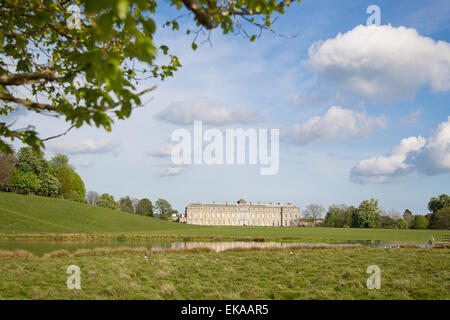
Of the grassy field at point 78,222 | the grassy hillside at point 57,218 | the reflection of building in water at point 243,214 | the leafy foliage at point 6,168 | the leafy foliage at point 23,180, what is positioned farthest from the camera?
the reflection of building in water at point 243,214

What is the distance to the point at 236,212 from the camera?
145 m

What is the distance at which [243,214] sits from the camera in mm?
145000

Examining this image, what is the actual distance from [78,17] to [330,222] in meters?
113

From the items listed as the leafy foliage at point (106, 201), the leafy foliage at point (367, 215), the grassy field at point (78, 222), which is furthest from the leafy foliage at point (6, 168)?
the leafy foliage at point (367, 215)

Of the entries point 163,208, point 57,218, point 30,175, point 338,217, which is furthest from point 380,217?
point 30,175

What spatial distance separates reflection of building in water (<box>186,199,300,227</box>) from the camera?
14325 centimetres

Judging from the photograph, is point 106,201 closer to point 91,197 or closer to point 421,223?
point 91,197

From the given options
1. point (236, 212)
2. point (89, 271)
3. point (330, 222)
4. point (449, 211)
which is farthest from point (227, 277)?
point (236, 212)

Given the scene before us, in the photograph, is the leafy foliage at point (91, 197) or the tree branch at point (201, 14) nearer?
the tree branch at point (201, 14)

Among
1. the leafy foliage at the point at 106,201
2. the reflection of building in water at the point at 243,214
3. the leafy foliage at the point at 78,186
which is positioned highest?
the leafy foliage at the point at 78,186

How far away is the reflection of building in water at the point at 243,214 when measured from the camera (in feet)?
470

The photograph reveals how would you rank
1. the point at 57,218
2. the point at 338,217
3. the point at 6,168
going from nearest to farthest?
the point at 57,218 → the point at 6,168 → the point at 338,217

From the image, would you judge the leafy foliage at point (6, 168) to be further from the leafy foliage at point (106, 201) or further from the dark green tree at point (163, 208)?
the dark green tree at point (163, 208)

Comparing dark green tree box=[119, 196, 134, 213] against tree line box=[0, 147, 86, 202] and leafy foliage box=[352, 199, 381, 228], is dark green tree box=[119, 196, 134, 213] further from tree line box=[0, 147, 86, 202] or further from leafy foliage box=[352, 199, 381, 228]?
leafy foliage box=[352, 199, 381, 228]
